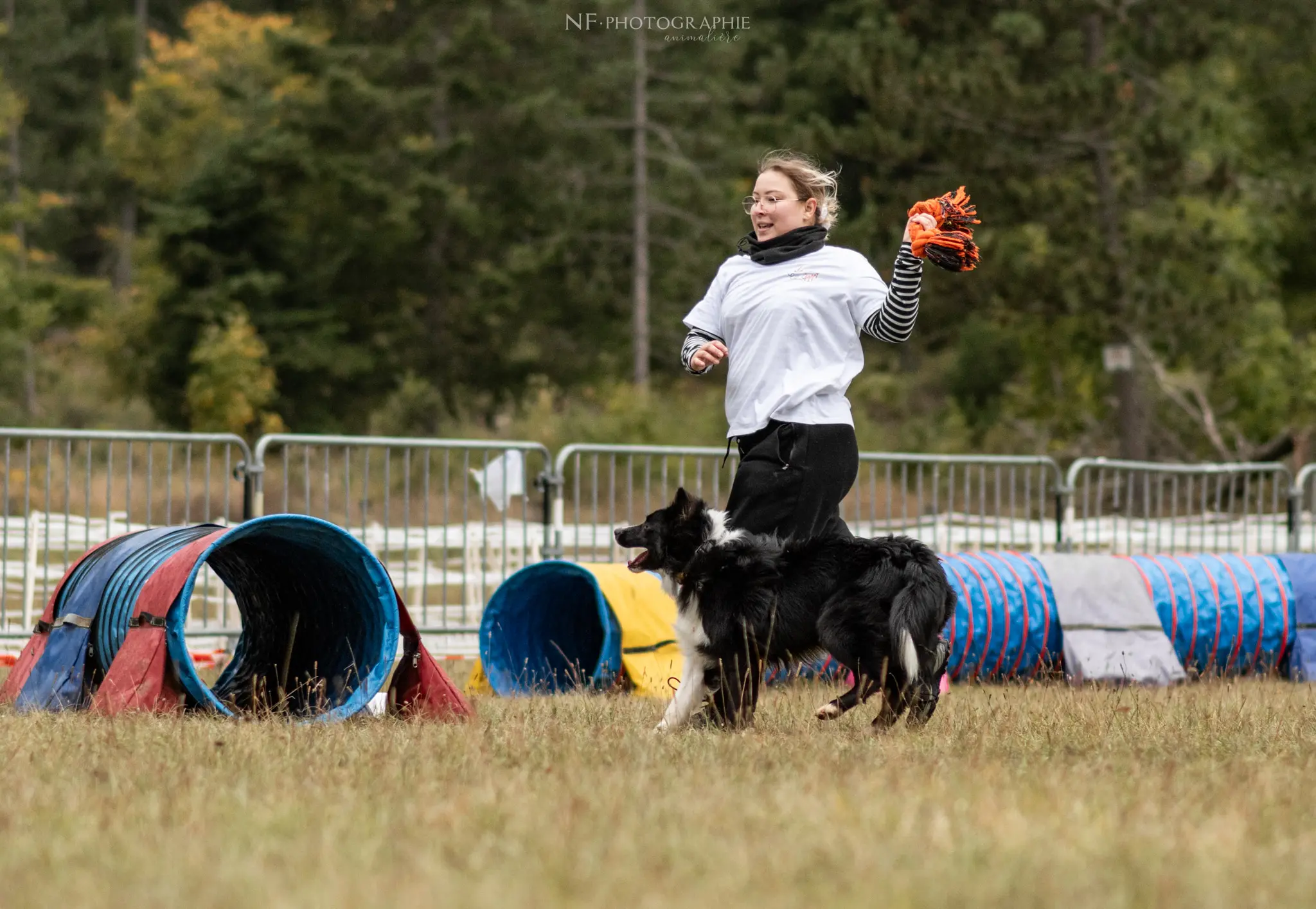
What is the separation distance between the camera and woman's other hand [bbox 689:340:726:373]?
5172 millimetres

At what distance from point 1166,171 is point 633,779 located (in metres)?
21.1

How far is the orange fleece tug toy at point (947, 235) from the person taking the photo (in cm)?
499

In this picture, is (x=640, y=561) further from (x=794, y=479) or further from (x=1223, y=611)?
(x=1223, y=611)

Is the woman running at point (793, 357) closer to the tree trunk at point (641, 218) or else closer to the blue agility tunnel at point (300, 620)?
the blue agility tunnel at point (300, 620)

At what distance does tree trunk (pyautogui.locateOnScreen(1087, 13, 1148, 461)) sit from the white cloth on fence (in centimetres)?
1535

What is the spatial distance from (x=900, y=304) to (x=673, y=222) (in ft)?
80.4

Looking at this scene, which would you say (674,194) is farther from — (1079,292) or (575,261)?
(1079,292)

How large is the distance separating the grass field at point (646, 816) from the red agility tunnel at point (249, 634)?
15.9 inches

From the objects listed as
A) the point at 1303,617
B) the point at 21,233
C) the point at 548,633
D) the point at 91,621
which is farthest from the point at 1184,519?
the point at 21,233

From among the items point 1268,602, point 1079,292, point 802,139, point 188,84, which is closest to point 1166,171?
point 1079,292

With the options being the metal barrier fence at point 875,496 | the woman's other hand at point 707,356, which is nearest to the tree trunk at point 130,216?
the metal barrier fence at point 875,496

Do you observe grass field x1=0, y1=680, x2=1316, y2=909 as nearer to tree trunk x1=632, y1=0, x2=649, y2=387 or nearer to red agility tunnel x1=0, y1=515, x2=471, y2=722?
red agility tunnel x1=0, y1=515, x2=471, y2=722

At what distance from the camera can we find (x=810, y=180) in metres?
5.46

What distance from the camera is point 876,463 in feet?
40.0
